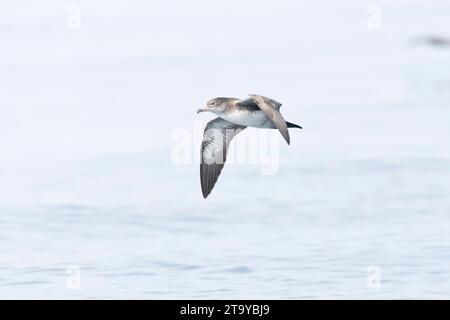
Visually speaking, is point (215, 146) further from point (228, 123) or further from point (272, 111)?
point (272, 111)

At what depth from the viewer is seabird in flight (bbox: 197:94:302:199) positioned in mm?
15156

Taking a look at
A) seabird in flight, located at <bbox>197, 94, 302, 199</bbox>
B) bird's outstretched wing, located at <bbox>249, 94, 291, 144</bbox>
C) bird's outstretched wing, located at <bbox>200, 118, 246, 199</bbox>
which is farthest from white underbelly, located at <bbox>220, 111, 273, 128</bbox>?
bird's outstretched wing, located at <bbox>200, 118, 246, 199</bbox>

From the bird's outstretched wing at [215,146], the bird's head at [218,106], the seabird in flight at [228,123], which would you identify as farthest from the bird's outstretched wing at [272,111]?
the bird's outstretched wing at [215,146]

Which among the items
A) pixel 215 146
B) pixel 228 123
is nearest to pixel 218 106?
pixel 228 123

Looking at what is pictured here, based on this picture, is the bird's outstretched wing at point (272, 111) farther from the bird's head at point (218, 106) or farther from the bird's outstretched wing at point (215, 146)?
the bird's outstretched wing at point (215, 146)

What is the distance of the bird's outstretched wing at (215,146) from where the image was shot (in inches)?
666

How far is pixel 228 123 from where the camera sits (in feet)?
55.5

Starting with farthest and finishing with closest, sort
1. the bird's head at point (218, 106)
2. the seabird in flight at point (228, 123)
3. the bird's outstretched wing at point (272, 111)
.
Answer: the bird's head at point (218, 106), the seabird in flight at point (228, 123), the bird's outstretched wing at point (272, 111)

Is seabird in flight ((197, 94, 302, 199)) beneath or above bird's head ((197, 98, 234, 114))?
beneath

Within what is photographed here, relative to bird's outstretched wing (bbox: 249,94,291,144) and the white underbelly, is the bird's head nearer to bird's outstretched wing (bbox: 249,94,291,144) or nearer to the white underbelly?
the white underbelly

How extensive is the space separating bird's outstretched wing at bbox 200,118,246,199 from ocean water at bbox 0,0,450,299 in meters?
Result: 1.19

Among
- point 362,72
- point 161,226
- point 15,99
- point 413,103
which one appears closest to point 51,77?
point 15,99

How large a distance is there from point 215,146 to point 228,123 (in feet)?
1.13

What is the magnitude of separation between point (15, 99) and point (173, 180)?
1390cm
